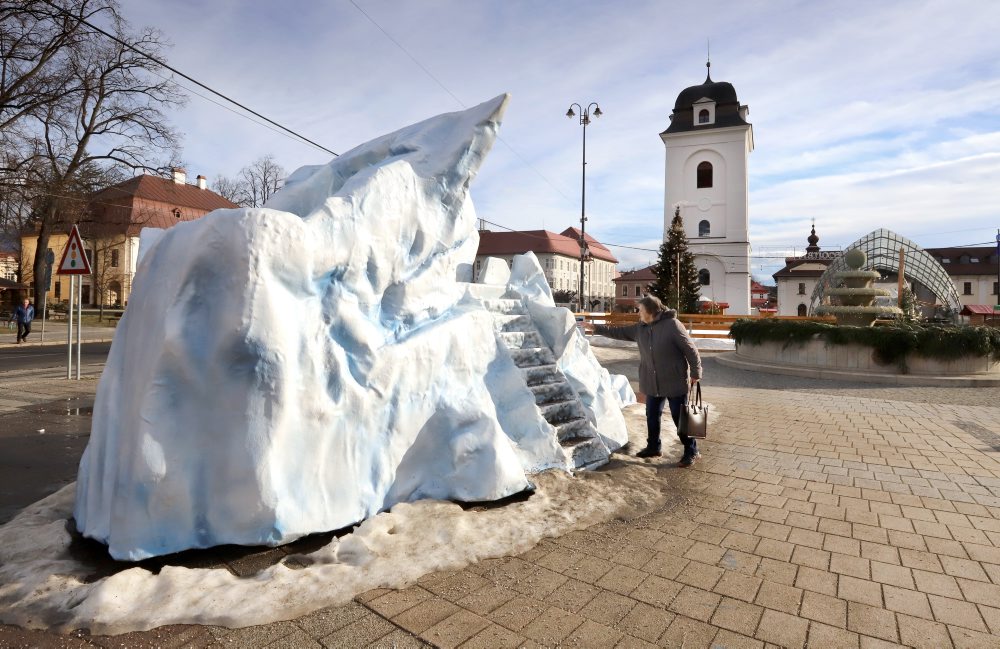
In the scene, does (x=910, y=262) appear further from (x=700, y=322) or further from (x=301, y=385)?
(x=301, y=385)

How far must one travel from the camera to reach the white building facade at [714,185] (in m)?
52.8

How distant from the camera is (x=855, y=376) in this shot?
1250 centimetres

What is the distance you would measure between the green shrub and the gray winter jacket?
30.9 ft

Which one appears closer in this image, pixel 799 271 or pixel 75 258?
pixel 75 258

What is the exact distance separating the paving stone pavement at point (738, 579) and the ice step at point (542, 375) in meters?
1.14

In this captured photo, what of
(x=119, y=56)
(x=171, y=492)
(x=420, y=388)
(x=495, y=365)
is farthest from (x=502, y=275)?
(x=119, y=56)

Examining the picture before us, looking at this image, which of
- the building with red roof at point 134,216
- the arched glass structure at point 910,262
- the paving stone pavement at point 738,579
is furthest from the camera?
the building with red roof at point 134,216

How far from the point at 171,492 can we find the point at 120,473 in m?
0.34

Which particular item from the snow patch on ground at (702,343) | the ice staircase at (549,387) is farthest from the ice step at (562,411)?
the snow patch on ground at (702,343)

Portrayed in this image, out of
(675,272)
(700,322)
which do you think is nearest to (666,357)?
(700,322)

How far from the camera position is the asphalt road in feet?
44.2

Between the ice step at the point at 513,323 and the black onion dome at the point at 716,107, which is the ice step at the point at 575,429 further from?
the black onion dome at the point at 716,107

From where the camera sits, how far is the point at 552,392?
5715mm

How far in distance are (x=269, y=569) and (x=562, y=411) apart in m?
3.17
